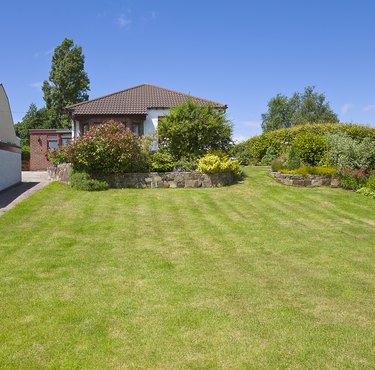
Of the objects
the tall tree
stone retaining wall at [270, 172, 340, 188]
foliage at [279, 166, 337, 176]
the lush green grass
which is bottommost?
the lush green grass

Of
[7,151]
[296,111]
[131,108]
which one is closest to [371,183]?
[131,108]

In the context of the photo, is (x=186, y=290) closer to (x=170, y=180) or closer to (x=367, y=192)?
(x=367, y=192)

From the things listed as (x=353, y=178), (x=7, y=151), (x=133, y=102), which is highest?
(x=133, y=102)

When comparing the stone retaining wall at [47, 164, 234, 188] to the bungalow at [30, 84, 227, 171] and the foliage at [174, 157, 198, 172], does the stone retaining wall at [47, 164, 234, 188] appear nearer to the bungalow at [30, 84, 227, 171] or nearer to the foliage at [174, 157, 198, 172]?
the foliage at [174, 157, 198, 172]

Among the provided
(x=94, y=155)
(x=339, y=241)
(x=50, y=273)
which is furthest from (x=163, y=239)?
(x=94, y=155)

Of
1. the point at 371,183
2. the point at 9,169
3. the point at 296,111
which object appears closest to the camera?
the point at 371,183

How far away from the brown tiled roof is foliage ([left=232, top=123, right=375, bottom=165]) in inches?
166

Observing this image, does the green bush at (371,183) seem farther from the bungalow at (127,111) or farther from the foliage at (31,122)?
the foliage at (31,122)

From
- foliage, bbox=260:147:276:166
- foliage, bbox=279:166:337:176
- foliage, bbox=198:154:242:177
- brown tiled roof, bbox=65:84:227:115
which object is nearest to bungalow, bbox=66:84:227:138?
brown tiled roof, bbox=65:84:227:115

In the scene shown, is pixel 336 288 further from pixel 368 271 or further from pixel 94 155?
pixel 94 155

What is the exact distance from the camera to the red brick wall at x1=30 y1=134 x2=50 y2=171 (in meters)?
36.2

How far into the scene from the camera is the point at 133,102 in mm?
29453

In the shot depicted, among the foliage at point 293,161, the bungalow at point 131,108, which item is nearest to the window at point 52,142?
the bungalow at point 131,108

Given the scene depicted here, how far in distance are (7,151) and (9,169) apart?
0.96m
